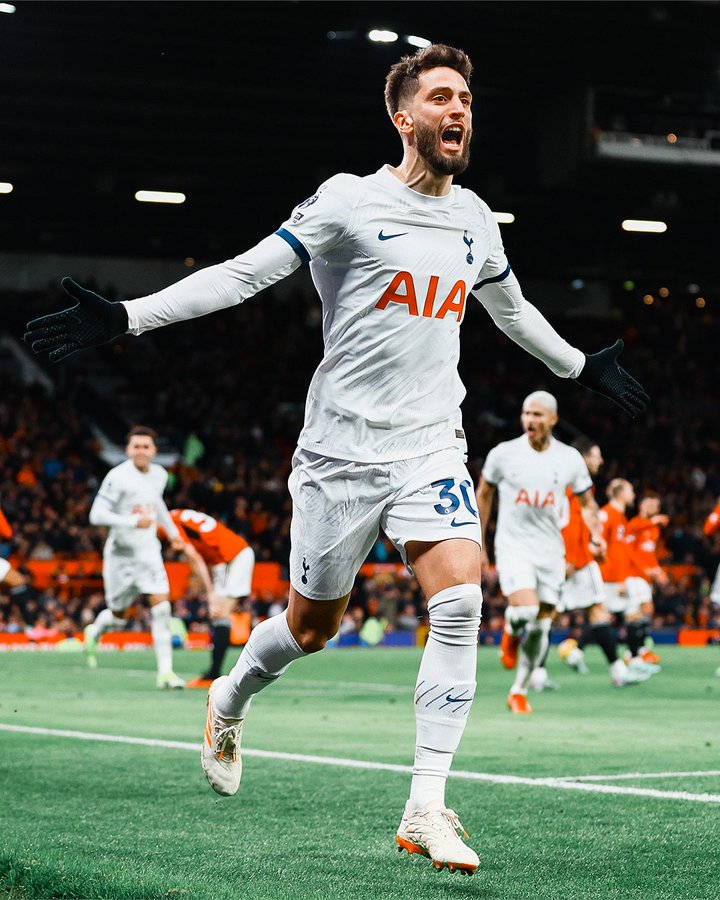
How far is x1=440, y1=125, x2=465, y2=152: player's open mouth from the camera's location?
5246mm

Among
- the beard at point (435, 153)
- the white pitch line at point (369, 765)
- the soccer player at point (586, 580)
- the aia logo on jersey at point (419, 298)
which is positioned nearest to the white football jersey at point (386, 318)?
the aia logo on jersey at point (419, 298)

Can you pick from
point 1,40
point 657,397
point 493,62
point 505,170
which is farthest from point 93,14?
point 657,397

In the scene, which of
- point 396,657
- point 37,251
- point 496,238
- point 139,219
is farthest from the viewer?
point 37,251

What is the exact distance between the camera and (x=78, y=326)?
452 cm

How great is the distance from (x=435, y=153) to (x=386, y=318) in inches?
23.8

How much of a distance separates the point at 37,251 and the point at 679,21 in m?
21.3

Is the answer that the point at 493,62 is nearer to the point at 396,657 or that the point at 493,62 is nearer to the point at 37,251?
the point at 396,657

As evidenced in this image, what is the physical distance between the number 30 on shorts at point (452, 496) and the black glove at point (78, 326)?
Answer: 1.25 metres

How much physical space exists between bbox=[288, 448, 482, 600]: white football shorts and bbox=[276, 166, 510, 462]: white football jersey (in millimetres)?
67

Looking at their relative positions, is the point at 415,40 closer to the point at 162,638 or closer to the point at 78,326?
the point at 162,638

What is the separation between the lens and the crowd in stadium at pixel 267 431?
26344mm

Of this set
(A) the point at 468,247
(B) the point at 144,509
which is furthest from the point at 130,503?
(A) the point at 468,247

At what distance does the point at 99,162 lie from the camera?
31281mm

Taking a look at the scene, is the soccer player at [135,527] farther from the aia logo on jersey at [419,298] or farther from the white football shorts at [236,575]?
the aia logo on jersey at [419,298]
